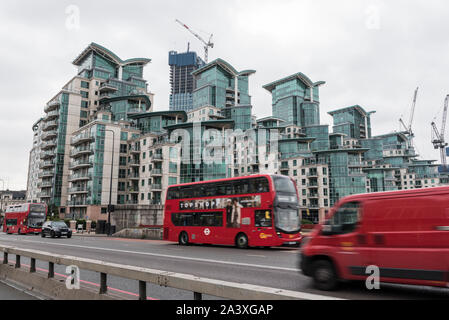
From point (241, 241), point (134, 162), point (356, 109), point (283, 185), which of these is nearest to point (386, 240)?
point (283, 185)

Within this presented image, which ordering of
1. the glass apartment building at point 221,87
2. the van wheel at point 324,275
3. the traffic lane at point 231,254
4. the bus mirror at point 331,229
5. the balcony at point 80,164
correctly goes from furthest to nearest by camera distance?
the glass apartment building at point 221,87 → the balcony at point 80,164 → the traffic lane at point 231,254 → the bus mirror at point 331,229 → the van wheel at point 324,275

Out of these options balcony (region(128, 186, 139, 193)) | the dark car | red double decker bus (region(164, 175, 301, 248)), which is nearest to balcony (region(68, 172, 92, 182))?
balcony (region(128, 186, 139, 193))

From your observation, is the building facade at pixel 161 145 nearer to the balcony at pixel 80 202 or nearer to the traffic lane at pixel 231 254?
the balcony at pixel 80 202

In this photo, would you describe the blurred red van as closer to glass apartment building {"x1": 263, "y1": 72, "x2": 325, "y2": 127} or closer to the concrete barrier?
the concrete barrier

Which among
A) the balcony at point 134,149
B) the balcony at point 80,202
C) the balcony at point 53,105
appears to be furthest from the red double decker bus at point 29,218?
the balcony at point 53,105

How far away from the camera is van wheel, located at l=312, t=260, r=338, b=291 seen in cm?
742

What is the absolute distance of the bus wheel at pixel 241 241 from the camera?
18156 mm

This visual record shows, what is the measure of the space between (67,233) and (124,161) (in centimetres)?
4299

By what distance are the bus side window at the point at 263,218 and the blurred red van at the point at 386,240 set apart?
917 centimetres

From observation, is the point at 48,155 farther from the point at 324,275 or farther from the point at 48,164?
the point at 324,275

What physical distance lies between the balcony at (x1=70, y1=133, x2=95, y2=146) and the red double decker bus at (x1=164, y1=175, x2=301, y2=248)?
5256cm
